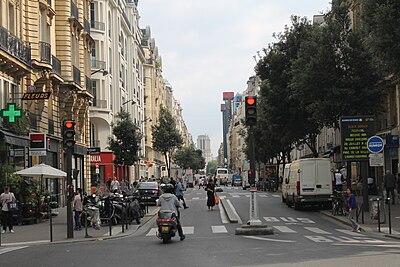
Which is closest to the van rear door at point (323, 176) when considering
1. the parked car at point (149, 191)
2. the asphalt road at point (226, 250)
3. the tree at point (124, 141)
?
the asphalt road at point (226, 250)

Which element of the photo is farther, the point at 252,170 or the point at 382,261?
the point at 252,170

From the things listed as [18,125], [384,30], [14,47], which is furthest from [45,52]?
[384,30]

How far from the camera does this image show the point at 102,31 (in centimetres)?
5956

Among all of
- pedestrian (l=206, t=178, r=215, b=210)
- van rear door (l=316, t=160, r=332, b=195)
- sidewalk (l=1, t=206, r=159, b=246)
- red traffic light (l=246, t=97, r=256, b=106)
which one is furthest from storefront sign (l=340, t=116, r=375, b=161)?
sidewalk (l=1, t=206, r=159, b=246)

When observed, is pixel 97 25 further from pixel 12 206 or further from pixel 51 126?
pixel 12 206

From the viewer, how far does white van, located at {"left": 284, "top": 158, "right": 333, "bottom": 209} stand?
1319 inches

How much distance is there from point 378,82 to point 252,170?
52.2 feet

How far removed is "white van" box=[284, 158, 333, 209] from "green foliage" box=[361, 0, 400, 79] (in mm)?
9979

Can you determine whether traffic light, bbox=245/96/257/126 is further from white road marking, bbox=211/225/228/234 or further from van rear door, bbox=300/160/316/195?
van rear door, bbox=300/160/316/195

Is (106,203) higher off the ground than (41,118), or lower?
lower

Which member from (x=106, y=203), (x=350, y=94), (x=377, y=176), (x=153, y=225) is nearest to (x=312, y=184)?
(x=350, y=94)

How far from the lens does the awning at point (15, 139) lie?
2947cm

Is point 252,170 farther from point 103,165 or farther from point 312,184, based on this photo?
point 103,165

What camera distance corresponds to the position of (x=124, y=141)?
56.8 m
